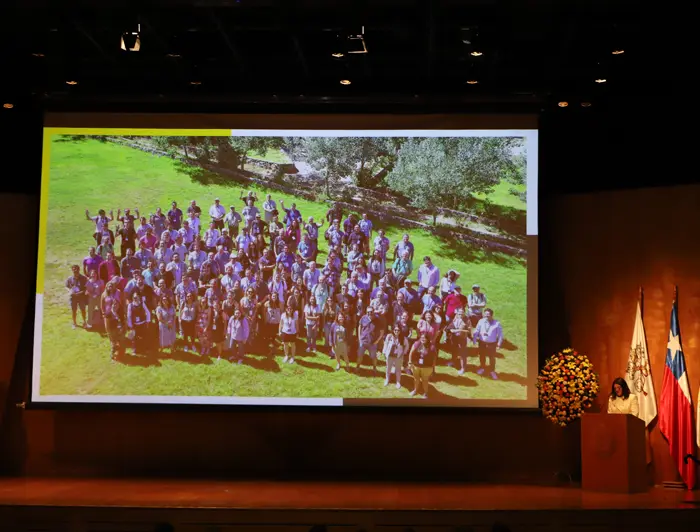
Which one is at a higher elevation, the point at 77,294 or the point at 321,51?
the point at 321,51

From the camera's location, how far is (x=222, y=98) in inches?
388

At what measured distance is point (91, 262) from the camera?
31.9 ft

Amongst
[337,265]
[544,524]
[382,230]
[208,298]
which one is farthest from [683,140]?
[208,298]

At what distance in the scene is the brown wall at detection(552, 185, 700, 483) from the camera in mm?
9242

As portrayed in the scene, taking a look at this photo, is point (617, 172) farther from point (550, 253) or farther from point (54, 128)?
point (54, 128)

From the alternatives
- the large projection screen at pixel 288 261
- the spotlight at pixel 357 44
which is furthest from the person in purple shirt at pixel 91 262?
the spotlight at pixel 357 44

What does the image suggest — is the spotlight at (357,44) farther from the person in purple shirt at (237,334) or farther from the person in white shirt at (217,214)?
the person in purple shirt at (237,334)

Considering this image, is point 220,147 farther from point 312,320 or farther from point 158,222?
point 312,320

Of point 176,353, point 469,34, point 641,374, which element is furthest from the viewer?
point 176,353

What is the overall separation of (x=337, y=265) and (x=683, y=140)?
13.1ft

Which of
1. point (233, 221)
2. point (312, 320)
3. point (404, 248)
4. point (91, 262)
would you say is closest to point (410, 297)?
point (404, 248)

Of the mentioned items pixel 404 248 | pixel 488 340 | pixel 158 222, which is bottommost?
pixel 488 340

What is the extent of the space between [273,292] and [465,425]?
2.54 m

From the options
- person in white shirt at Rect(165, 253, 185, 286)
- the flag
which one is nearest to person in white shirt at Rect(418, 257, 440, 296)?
the flag
